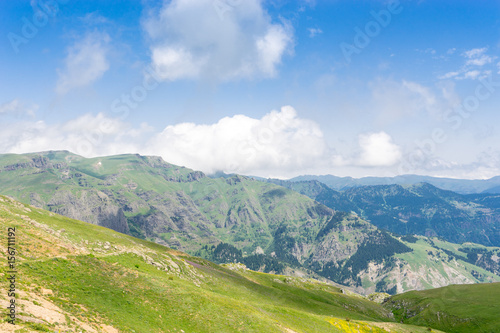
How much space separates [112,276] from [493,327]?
14854 cm

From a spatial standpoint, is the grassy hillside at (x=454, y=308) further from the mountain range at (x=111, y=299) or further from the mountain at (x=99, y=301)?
the mountain at (x=99, y=301)

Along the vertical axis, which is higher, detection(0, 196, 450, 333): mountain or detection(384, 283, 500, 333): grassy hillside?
detection(0, 196, 450, 333): mountain

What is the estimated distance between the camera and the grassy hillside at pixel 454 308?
115525mm

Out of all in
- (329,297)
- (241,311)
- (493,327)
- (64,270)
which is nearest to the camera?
(64,270)

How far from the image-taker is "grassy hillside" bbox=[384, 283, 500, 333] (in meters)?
116

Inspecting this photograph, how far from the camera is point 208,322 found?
40375mm

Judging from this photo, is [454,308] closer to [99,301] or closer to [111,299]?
[111,299]

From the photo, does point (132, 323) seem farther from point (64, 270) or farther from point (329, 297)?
point (329, 297)

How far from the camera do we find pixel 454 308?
437 ft

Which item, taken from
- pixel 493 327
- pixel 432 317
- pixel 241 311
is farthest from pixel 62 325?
pixel 432 317

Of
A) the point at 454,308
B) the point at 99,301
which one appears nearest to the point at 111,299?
the point at 99,301

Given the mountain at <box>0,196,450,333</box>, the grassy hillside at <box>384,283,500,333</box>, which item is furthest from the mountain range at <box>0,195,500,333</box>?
the grassy hillside at <box>384,283,500,333</box>

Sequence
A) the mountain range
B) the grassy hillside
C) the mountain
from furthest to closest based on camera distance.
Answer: the grassy hillside
the mountain range
the mountain

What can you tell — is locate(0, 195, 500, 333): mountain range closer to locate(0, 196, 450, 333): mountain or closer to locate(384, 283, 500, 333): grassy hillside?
locate(0, 196, 450, 333): mountain
